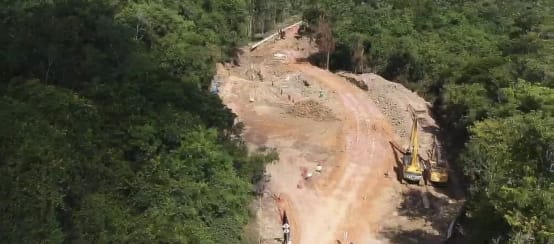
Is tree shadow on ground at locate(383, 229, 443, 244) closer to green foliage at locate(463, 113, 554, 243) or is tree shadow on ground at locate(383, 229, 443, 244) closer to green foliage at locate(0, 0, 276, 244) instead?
green foliage at locate(463, 113, 554, 243)

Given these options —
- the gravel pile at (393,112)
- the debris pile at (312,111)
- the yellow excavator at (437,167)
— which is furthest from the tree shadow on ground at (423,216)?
the debris pile at (312,111)

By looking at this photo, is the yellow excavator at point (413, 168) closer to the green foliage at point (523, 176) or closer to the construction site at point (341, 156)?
the construction site at point (341, 156)

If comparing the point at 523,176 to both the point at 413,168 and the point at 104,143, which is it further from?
the point at 104,143

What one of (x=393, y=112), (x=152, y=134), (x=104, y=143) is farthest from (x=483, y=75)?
(x=104, y=143)

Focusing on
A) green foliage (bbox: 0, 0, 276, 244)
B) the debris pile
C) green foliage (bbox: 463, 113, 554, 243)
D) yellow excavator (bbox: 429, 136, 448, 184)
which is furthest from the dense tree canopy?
green foliage (bbox: 0, 0, 276, 244)

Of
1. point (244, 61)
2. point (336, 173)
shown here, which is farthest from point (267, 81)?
point (336, 173)

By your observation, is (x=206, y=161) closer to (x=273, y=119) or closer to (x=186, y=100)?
(x=186, y=100)
